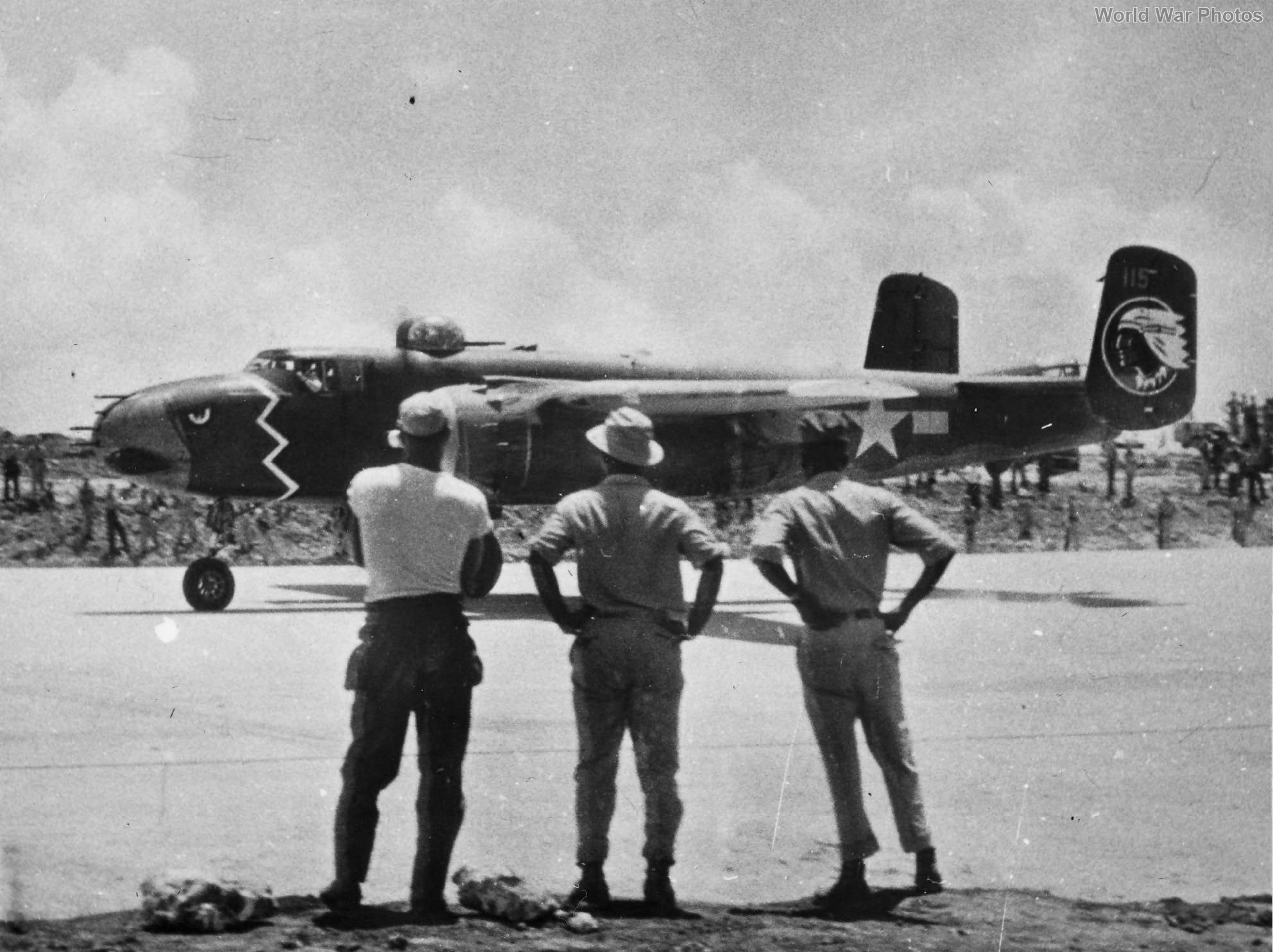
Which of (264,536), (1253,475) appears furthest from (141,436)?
(1253,475)

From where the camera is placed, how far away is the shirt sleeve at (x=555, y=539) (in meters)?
6.25

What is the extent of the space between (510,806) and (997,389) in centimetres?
1602

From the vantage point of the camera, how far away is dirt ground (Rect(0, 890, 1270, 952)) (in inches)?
220

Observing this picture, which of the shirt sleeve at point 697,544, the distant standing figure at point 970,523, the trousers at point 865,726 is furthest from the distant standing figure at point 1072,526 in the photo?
the shirt sleeve at point 697,544

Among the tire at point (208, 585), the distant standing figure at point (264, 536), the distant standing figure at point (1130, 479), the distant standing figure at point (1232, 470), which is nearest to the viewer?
the tire at point (208, 585)

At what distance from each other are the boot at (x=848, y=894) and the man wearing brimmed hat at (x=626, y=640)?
2.10ft

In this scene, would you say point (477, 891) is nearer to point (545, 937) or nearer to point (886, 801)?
point (545, 937)

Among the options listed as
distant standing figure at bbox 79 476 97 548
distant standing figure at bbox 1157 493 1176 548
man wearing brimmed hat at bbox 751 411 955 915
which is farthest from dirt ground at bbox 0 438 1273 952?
distant standing figure at bbox 1157 493 1176 548

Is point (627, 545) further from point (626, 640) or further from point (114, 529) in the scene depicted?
point (114, 529)

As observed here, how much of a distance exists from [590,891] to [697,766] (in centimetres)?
216

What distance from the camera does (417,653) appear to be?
6.04 meters

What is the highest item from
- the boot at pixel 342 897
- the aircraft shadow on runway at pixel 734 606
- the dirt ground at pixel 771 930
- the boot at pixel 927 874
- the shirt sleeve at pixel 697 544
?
the shirt sleeve at pixel 697 544

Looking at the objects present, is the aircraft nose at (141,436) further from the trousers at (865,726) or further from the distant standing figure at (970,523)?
the distant standing figure at (970,523)

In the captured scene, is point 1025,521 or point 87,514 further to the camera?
point 1025,521
